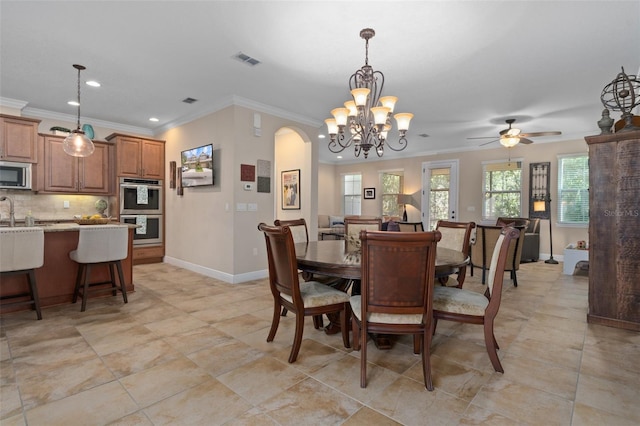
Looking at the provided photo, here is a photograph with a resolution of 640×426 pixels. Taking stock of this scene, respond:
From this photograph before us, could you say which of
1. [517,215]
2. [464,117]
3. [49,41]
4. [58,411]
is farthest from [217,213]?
[517,215]

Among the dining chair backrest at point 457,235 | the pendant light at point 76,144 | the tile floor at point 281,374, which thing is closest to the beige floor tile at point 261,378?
the tile floor at point 281,374

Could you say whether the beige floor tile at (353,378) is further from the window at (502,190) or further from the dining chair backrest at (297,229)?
the window at (502,190)

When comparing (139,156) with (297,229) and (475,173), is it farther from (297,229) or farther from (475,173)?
(475,173)

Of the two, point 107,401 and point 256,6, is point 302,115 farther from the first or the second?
point 107,401

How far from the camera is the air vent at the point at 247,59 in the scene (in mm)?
3170

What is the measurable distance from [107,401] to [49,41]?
127 inches

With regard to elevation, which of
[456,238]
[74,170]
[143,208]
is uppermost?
[74,170]

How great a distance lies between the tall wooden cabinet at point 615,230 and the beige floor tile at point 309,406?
108 inches

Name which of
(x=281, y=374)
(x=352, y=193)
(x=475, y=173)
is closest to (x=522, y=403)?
(x=281, y=374)

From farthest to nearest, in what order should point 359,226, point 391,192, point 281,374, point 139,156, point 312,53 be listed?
point 391,192 → point 139,156 → point 359,226 → point 312,53 → point 281,374

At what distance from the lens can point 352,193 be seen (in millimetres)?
10055

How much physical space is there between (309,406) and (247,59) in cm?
313

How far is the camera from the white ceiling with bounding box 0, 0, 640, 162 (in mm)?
2449

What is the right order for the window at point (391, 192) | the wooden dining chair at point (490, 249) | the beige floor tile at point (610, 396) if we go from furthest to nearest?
the window at point (391, 192)
the wooden dining chair at point (490, 249)
the beige floor tile at point (610, 396)
